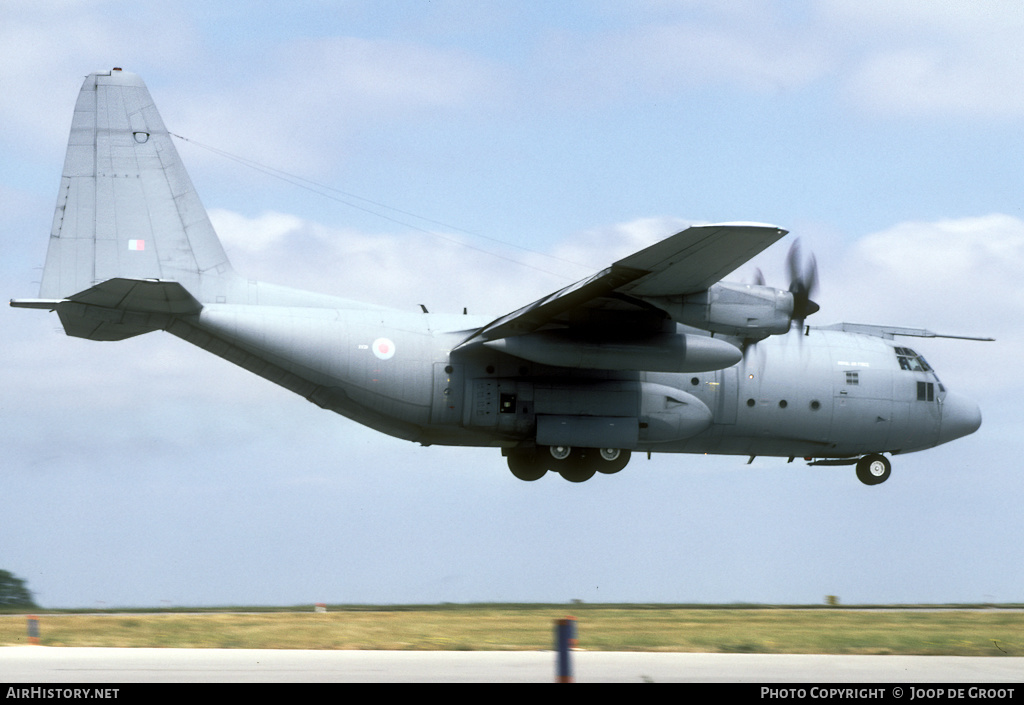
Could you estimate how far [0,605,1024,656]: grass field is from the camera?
17.2 metres

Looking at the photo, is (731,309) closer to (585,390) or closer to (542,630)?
(585,390)

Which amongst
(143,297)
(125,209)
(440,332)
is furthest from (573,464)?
(125,209)

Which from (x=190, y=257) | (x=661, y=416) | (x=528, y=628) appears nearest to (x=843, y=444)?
(x=661, y=416)

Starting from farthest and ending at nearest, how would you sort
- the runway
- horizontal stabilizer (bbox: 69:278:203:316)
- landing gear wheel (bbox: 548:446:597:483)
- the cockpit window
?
1. the cockpit window
2. landing gear wheel (bbox: 548:446:597:483)
3. horizontal stabilizer (bbox: 69:278:203:316)
4. the runway

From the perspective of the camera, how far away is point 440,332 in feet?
82.8

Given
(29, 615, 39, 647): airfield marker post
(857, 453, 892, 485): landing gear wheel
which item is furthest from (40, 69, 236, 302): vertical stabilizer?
(857, 453, 892, 485): landing gear wheel

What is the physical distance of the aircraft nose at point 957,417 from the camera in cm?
2880

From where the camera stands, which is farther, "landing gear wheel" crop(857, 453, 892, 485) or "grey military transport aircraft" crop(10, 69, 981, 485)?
"landing gear wheel" crop(857, 453, 892, 485)

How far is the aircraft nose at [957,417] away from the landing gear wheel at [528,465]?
422 inches

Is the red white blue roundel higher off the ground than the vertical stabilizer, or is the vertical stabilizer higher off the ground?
the vertical stabilizer

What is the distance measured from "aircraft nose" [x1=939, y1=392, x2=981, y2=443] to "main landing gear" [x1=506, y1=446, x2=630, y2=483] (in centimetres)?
883

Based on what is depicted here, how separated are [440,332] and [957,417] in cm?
1404

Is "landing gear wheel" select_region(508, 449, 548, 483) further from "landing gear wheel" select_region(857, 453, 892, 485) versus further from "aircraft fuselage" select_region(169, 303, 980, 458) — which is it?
"landing gear wheel" select_region(857, 453, 892, 485)

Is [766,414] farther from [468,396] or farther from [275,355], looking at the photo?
[275,355]
